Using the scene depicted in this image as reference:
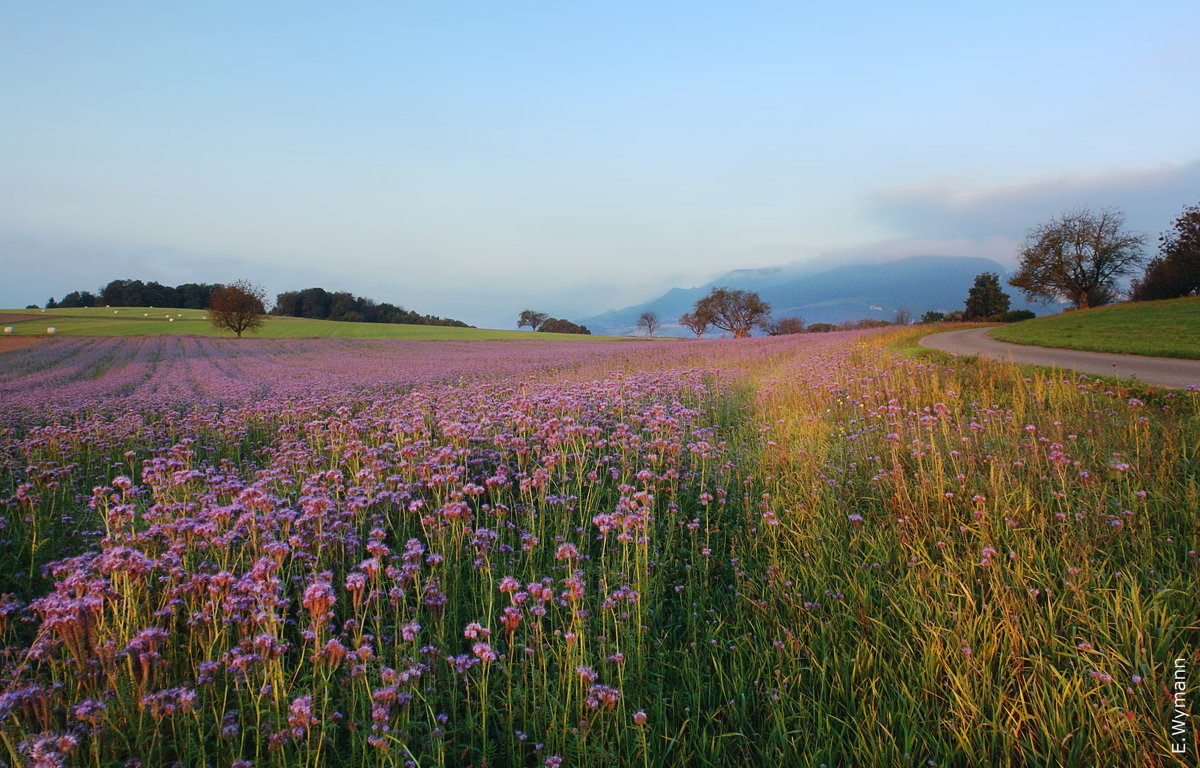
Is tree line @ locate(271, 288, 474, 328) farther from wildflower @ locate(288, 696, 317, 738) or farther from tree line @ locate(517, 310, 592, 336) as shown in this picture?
wildflower @ locate(288, 696, 317, 738)

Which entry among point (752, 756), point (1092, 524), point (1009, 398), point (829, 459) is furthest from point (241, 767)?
point (1009, 398)

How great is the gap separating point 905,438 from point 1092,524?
2.49 m

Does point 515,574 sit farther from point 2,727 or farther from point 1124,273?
point 1124,273

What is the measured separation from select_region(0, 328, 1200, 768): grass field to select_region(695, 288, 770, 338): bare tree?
8944 centimetres

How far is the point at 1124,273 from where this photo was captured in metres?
49.2

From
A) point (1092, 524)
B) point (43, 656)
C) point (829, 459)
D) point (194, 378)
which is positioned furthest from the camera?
point (194, 378)

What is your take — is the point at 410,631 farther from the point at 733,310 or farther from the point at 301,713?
the point at 733,310

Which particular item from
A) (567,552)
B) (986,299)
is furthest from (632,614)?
(986,299)

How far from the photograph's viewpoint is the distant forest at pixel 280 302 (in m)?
95.3

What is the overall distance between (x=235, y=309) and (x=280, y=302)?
52.2m

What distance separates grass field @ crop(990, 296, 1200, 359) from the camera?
14461mm

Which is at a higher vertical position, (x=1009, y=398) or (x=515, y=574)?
(x=1009, y=398)

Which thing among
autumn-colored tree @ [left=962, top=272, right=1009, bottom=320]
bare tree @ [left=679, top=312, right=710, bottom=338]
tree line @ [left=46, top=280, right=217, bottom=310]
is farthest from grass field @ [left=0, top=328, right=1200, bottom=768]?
tree line @ [left=46, top=280, right=217, bottom=310]

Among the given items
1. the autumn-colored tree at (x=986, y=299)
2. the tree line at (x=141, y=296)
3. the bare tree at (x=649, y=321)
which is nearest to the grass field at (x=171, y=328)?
the tree line at (x=141, y=296)
